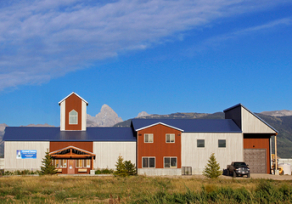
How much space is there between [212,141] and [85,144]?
17509 millimetres

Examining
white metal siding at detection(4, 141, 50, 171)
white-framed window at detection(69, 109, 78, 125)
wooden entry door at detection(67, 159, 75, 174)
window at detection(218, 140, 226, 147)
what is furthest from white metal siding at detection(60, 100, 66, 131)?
window at detection(218, 140, 226, 147)

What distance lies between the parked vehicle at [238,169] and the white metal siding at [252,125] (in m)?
5.52

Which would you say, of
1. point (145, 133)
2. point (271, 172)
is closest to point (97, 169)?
point (145, 133)

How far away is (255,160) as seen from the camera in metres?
47.7

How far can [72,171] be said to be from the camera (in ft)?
147

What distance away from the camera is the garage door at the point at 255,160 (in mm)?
47625

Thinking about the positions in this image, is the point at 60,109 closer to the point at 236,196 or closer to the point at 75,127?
the point at 75,127

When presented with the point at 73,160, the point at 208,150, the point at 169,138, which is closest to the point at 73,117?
the point at 73,160

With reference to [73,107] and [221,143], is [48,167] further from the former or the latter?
[221,143]

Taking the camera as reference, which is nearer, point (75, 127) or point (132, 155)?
point (132, 155)

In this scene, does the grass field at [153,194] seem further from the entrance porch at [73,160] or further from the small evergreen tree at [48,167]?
the entrance porch at [73,160]

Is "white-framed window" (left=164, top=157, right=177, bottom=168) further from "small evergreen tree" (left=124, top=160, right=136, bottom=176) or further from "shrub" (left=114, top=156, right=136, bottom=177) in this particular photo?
"small evergreen tree" (left=124, top=160, right=136, bottom=176)

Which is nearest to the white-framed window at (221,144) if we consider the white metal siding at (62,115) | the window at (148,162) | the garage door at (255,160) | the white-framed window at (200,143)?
the white-framed window at (200,143)

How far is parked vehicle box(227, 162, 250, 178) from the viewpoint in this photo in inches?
1650
